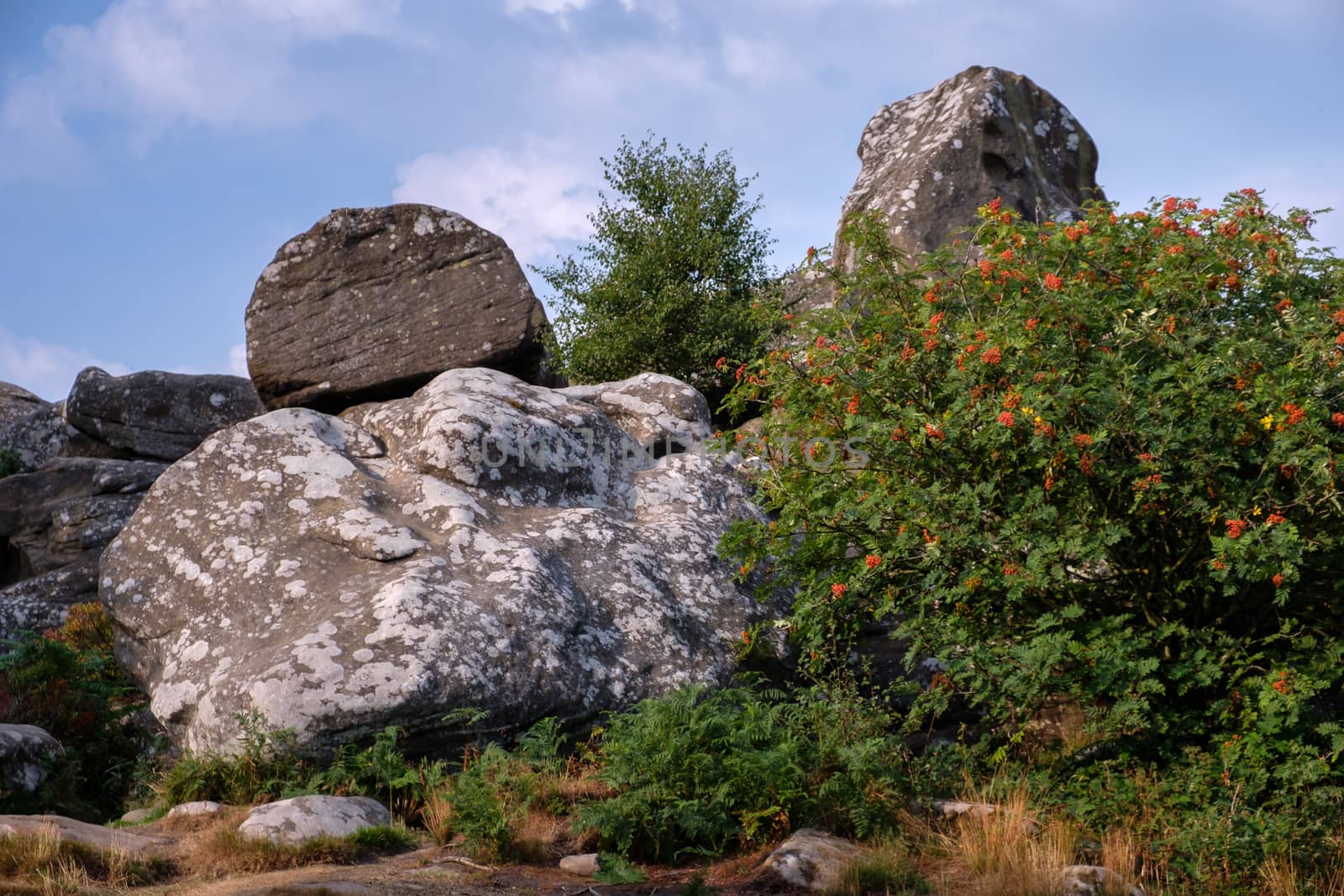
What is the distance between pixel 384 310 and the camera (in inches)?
566

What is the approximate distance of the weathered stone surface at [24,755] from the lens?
26.1ft

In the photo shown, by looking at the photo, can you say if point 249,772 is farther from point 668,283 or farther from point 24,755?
point 668,283

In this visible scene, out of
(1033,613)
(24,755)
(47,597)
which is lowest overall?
(24,755)

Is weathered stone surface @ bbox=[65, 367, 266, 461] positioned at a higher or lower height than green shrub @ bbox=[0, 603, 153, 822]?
higher

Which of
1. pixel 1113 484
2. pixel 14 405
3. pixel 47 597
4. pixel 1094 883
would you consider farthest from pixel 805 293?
pixel 14 405

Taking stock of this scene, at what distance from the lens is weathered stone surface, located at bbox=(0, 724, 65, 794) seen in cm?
795

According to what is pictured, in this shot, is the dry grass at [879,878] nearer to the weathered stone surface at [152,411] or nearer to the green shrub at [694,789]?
the green shrub at [694,789]

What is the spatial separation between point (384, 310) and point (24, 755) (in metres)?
7.52

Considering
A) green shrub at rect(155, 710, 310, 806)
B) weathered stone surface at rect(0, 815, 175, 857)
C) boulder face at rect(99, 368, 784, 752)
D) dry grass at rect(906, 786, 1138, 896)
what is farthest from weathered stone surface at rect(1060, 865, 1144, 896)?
weathered stone surface at rect(0, 815, 175, 857)

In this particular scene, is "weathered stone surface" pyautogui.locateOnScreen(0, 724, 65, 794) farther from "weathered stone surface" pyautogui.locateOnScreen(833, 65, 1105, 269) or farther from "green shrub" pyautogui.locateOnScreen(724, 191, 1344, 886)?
"weathered stone surface" pyautogui.locateOnScreen(833, 65, 1105, 269)

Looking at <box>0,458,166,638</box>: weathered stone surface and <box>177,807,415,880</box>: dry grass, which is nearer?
<box>177,807,415,880</box>: dry grass

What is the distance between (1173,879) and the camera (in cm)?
618

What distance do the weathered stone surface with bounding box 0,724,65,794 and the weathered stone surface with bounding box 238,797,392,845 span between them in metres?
2.14

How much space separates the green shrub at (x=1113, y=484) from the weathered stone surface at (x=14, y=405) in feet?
66.1
